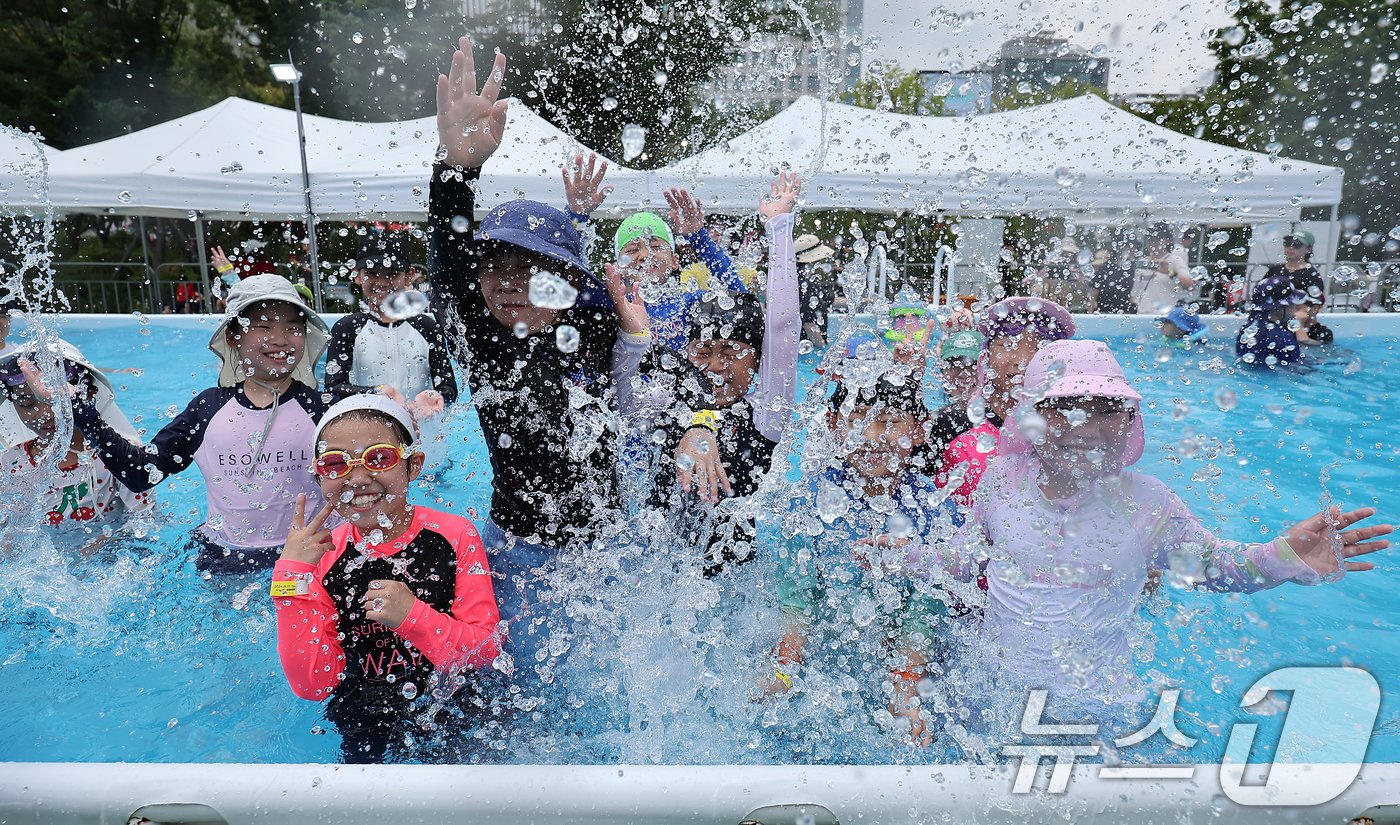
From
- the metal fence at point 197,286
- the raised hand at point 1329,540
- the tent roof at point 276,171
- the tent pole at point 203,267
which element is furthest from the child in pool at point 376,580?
the tent pole at point 203,267

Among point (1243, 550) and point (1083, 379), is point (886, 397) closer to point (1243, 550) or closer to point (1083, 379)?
point (1083, 379)

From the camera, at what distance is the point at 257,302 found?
3133 mm

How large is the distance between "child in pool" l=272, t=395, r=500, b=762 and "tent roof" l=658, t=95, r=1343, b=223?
684cm

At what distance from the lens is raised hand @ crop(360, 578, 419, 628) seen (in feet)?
6.93

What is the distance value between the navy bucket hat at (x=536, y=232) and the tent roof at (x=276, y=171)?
6.89 meters

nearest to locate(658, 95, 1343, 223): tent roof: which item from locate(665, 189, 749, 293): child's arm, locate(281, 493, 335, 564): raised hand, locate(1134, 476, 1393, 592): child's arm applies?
locate(665, 189, 749, 293): child's arm

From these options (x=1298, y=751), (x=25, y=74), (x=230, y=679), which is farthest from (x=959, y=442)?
(x=25, y=74)

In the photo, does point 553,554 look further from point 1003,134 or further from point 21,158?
point 21,158

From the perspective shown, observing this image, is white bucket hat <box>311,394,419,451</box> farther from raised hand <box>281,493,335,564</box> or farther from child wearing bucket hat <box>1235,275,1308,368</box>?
child wearing bucket hat <box>1235,275,1308,368</box>

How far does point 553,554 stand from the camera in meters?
2.57

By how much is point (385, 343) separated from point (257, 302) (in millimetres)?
1558

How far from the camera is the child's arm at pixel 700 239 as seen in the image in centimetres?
345

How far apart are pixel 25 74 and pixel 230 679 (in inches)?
934

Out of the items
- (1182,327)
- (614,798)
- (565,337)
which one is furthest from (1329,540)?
(1182,327)
